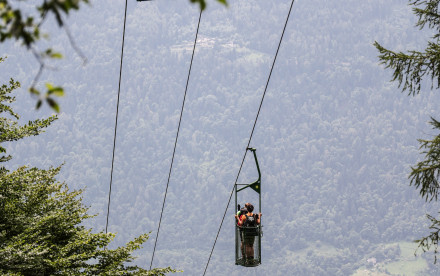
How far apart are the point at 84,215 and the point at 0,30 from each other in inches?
456

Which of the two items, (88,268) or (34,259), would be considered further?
(88,268)

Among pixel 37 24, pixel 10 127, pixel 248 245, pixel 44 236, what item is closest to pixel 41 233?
pixel 44 236

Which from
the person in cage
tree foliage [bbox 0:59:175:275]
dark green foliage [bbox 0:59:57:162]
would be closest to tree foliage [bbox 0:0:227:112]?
tree foliage [bbox 0:59:175:275]

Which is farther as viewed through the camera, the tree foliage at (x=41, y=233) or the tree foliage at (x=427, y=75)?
the tree foliage at (x=41, y=233)

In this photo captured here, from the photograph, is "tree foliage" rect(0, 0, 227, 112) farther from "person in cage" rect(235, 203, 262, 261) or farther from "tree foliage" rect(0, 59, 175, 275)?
"person in cage" rect(235, 203, 262, 261)

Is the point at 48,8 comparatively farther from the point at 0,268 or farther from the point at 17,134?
the point at 17,134

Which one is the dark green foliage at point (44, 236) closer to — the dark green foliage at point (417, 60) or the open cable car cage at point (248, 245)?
the open cable car cage at point (248, 245)

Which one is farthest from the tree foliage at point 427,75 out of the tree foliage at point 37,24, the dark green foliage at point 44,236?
the tree foliage at point 37,24

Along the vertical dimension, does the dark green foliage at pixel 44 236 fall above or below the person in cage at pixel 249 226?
below

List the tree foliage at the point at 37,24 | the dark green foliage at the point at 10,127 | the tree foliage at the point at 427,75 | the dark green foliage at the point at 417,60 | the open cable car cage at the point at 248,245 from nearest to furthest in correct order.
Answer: the tree foliage at the point at 37,24 → the tree foliage at the point at 427,75 → the dark green foliage at the point at 417,60 → the dark green foliage at the point at 10,127 → the open cable car cage at the point at 248,245

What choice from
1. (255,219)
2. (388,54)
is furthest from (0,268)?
(255,219)

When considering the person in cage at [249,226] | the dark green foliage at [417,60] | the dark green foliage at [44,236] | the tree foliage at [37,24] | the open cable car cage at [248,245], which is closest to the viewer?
the tree foliage at [37,24]

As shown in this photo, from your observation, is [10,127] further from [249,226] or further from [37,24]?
[37,24]

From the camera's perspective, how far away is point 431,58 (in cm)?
853
